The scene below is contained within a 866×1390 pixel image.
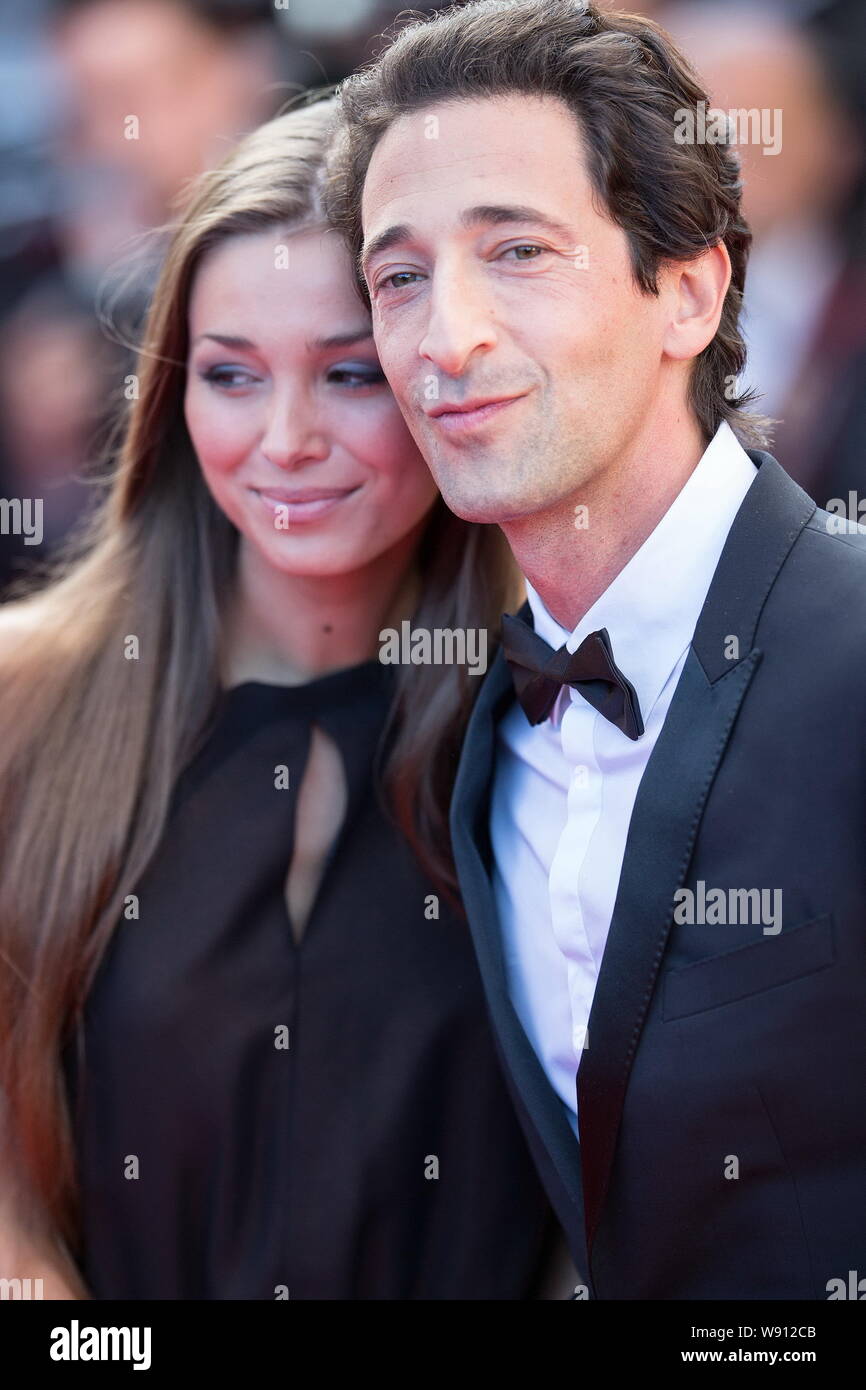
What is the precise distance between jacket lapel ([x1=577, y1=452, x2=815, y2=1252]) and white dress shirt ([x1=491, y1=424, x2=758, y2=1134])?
0.19 ft

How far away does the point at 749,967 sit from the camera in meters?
1.55

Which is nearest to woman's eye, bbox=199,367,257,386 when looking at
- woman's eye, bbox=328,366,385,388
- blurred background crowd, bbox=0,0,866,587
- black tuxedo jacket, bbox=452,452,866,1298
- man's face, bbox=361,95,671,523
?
woman's eye, bbox=328,366,385,388

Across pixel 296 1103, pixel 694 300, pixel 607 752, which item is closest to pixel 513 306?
pixel 694 300

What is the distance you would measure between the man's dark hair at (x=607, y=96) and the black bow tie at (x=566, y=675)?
38 cm

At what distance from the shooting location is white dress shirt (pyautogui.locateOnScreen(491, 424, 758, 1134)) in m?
1.74

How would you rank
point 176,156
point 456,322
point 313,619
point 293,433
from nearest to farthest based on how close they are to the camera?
point 456,322, point 293,433, point 313,619, point 176,156

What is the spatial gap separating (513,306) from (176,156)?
2.07 meters

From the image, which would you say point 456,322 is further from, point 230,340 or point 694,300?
point 230,340
